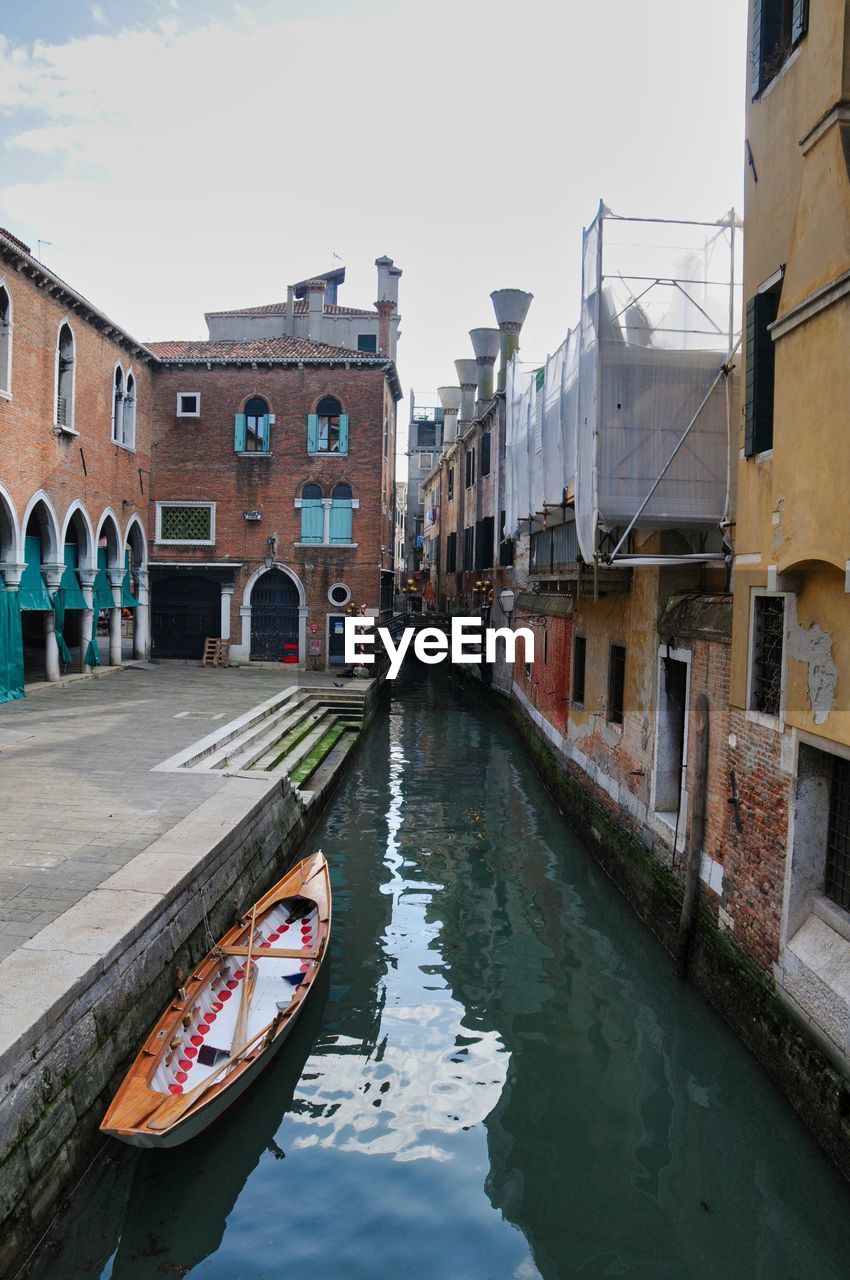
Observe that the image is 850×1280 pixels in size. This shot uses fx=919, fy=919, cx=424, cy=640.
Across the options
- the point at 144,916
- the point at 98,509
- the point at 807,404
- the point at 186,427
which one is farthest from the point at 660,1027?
the point at 186,427

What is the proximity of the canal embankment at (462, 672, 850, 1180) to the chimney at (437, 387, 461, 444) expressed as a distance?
105 ft

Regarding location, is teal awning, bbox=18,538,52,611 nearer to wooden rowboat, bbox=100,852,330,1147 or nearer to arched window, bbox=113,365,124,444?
arched window, bbox=113,365,124,444

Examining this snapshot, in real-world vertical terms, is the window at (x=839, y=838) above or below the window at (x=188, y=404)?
below

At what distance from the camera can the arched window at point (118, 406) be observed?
21578mm

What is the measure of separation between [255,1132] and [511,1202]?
1709 mm

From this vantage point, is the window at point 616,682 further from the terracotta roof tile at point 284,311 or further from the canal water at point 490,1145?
the terracotta roof tile at point 284,311

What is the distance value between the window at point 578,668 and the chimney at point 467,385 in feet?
77.4

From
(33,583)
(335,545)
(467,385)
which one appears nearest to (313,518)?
(335,545)

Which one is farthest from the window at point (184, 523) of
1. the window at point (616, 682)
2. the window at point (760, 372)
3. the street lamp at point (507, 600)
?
the window at point (760, 372)

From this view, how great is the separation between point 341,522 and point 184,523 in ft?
13.6

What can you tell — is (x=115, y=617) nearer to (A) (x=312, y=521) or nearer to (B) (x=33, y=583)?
(B) (x=33, y=583)

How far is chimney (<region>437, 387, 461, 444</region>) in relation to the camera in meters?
43.8

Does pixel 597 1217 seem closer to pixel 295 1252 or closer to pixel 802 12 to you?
pixel 295 1252

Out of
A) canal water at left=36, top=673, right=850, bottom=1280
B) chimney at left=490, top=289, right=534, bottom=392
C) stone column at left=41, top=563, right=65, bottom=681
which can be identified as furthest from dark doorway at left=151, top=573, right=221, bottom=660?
→ canal water at left=36, top=673, right=850, bottom=1280
